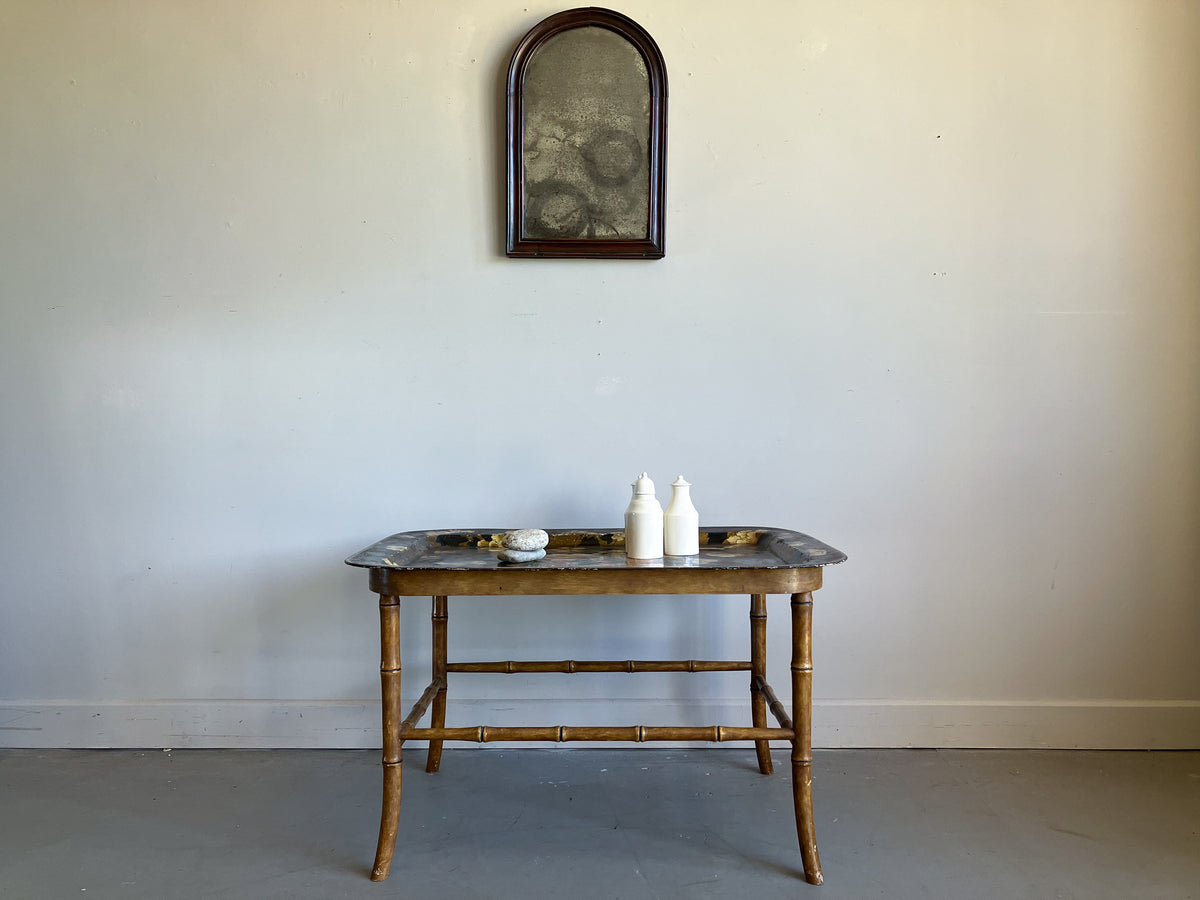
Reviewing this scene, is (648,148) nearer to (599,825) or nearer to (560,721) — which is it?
(560,721)

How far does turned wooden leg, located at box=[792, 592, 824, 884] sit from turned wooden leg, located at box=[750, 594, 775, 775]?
496 mm

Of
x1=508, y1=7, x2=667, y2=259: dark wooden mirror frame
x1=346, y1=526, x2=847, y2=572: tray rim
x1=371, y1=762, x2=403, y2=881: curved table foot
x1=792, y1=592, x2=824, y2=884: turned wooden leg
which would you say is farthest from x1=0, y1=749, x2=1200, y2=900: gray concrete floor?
x1=508, y1=7, x2=667, y2=259: dark wooden mirror frame

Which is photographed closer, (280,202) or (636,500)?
(636,500)

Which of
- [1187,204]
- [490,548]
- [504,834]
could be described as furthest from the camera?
[1187,204]

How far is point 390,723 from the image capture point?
203 centimetres

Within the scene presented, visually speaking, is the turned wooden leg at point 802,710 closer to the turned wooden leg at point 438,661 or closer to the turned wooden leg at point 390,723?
the turned wooden leg at point 390,723

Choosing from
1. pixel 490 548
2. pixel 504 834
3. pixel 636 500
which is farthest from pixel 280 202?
pixel 504 834

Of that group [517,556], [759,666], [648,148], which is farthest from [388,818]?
[648,148]

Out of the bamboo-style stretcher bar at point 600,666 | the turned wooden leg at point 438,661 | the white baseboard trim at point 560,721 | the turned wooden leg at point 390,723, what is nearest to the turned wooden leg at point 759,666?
the bamboo-style stretcher bar at point 600,666

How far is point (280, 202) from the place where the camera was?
2770 millimetres

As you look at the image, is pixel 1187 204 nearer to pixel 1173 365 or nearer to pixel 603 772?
pixel 1173 365

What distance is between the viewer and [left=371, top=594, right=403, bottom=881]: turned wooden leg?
203 centimetres

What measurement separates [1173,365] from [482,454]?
7.79 ft

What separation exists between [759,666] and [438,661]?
102 centimetres
